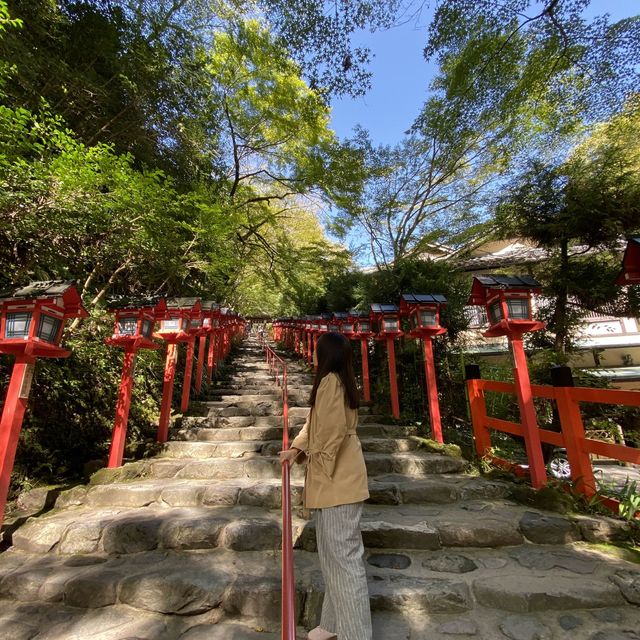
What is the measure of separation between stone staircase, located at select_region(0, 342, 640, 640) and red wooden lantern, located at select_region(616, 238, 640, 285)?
7.51 feet

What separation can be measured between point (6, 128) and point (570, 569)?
6.87 m

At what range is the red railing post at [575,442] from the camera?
352 cm

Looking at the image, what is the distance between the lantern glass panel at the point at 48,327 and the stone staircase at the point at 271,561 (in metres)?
1.92

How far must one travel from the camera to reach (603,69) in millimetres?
7414

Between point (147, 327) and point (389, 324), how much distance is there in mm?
4373

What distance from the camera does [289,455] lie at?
7.09 ft

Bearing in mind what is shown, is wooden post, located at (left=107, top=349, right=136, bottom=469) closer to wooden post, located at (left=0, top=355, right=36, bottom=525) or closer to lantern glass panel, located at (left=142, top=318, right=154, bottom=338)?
lantern glass panel, located at (left=142, top=318, right=154, bottom=338)

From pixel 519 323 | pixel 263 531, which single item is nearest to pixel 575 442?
pixel 519 323

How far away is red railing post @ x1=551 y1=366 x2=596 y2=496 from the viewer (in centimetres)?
352

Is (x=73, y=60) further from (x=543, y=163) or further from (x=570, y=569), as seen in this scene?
(x=543, y=163)

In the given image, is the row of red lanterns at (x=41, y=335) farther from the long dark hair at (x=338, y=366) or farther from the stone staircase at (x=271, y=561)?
the long dark hair at (x=338, y=366)

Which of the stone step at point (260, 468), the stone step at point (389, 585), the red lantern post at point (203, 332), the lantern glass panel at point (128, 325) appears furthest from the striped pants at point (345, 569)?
the red lantern post at point (203, 332)

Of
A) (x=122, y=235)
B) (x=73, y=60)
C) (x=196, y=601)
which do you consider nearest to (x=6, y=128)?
(x=122, y=235)

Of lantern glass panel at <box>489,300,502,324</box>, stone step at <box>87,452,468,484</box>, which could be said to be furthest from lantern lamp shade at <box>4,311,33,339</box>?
lantern glass panel at <box>489,300,502,324</box>
